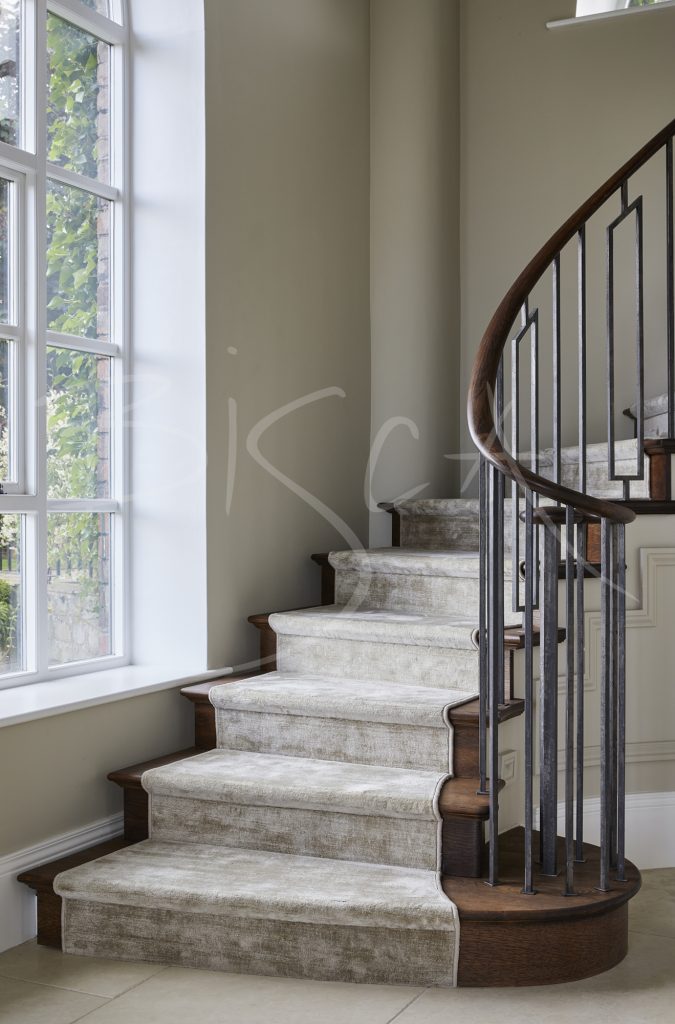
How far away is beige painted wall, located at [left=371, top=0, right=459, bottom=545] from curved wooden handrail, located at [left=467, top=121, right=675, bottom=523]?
1.37 metres

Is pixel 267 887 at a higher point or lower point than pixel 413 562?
lower

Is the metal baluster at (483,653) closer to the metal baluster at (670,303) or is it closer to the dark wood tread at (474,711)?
the dark wood tread at (474,711)

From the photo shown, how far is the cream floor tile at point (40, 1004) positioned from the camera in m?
2.12

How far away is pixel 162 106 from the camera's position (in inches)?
128

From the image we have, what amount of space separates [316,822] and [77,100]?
2279 millimetres

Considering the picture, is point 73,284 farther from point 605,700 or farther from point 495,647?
point 605,700

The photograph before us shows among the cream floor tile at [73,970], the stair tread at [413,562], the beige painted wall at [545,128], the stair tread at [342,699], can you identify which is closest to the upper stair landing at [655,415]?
the beige painted wall at [545,128]

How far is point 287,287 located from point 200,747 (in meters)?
1.64

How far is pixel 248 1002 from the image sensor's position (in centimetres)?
219

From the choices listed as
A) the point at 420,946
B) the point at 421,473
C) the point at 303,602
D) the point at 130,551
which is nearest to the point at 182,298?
the point at 130,551

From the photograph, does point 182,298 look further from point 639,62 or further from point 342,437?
point 639,62

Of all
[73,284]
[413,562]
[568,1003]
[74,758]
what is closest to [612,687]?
[568,1003]

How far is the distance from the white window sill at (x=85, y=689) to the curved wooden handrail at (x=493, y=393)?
4.16ft

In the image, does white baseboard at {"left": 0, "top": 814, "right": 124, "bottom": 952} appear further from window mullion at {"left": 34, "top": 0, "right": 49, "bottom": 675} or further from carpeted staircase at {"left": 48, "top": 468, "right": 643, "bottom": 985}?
window mullion at {"left": 34, "top": 0, "right": 49, "bottom": 675}
